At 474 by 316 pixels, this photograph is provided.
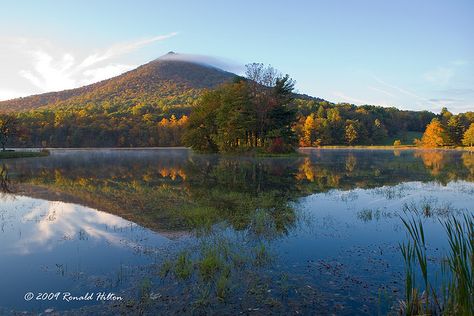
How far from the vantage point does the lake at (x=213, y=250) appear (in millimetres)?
7293

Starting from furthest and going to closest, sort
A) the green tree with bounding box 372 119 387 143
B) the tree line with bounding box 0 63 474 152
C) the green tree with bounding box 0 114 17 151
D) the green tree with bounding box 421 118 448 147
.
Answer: the green tree with bounding box 372 119 387 143 → the green tree with bounding box 421 118 448 147 → the green tree with bounding box 0 114 17 151 → the tree line with bounding box 0 63 474 152

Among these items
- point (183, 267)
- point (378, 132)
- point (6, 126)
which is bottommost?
point (183, 267)

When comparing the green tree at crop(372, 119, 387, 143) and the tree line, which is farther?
the green tree at crop(372, 119, 387, 143)

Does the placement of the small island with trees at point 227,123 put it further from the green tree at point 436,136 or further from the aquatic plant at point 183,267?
the aquatic plant at point 183,267

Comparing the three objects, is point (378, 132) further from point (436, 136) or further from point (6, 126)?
point (6, 126)

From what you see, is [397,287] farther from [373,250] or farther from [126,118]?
[126,118]

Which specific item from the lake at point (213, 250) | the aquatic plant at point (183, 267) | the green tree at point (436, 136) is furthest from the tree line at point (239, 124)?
the aquatic plant at point (183, 267)

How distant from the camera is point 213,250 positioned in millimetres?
9727

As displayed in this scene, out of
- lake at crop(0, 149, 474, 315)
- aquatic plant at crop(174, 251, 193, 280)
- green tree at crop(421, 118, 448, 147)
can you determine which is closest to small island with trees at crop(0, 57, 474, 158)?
green tree at crop(421, 118, 448, 147)

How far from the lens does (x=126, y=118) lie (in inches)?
5674

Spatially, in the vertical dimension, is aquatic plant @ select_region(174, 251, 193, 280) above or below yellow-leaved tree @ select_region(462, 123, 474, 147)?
below

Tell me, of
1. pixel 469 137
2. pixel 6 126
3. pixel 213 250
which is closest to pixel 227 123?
pixel 6 126

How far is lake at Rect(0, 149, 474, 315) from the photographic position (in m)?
7.29

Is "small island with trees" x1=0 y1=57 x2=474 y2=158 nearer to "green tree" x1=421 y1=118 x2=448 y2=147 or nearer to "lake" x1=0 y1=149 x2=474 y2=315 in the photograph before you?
"green tree" x1=421 y1=118 x2=448 y2=147
